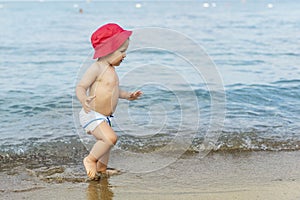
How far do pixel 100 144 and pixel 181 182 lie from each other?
0.79 m

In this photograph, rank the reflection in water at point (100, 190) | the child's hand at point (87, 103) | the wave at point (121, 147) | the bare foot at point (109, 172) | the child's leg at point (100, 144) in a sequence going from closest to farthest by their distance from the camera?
the reflection in water at point (100, 190), the child's hand at point (87, 103), the child's leg at point (100, 144), the bare foot at point (109, 172), the wave at point (121, 147)

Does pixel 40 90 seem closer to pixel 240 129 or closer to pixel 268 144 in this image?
pixel 240 129

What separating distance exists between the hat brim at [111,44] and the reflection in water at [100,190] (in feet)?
3.64

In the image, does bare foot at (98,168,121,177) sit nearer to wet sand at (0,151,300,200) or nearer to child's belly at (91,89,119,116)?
wet sand at (0,151,300,200)

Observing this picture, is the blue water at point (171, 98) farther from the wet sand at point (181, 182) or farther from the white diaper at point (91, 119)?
the white diaper at point (91, 119)

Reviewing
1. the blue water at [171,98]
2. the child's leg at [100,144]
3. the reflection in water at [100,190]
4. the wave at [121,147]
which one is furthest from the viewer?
the blue water at [171,98]

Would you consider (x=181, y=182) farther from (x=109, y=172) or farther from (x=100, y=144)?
(x=100, y=144)

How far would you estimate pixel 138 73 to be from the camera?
998 cm

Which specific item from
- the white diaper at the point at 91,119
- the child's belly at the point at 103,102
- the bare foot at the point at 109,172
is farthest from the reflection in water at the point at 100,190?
the child's belly at the point at 103,102

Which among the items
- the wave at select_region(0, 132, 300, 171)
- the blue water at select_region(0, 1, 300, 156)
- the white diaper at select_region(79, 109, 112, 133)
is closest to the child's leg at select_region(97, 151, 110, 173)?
the white diaper at select_region(79, 109, 112, 133)

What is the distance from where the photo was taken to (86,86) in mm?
4102

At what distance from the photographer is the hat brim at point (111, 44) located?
13.4ft

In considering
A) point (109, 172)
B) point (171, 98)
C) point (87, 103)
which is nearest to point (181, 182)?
point (109, 172)

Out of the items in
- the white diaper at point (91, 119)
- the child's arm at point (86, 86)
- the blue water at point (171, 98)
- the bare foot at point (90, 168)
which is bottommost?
the blue water at point (171, 98)
